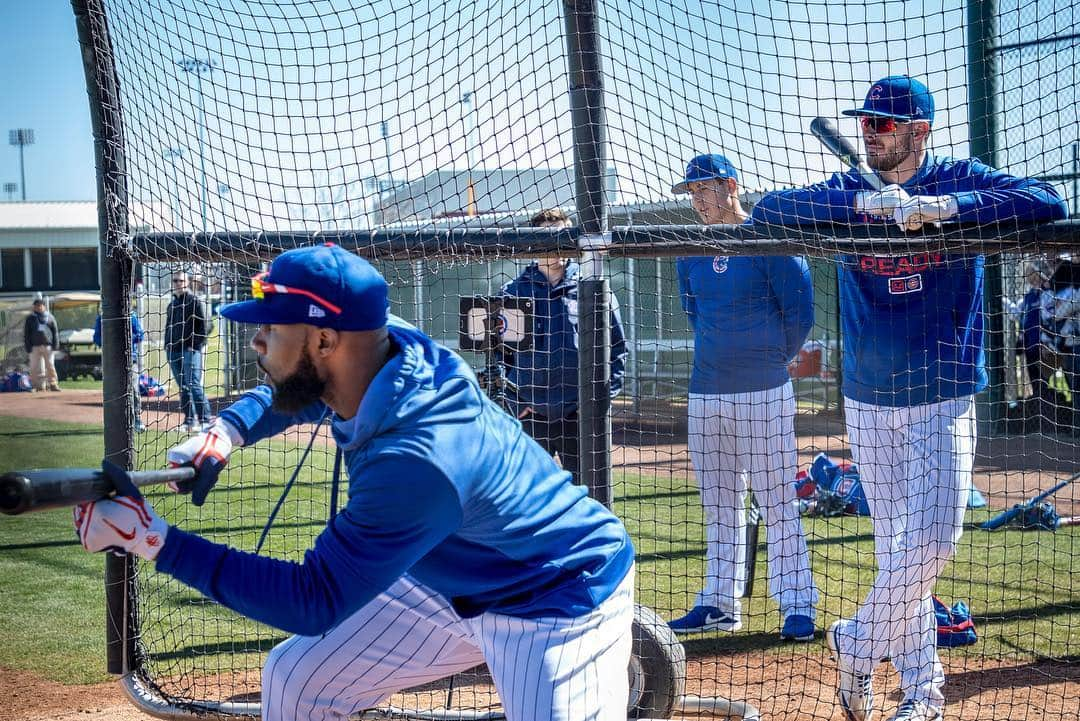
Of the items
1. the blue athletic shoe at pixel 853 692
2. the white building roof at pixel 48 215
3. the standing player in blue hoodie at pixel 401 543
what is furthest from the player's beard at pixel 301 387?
the white building roof at pixel 48 215

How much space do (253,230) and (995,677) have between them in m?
3.47

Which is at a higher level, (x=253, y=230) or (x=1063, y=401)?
(x=253, y=230)

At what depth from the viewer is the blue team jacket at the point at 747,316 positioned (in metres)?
4.88

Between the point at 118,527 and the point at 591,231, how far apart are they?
1845mm

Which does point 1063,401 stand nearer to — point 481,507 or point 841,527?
point 841,527

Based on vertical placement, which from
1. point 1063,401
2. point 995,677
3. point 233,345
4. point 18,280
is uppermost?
point 18,280

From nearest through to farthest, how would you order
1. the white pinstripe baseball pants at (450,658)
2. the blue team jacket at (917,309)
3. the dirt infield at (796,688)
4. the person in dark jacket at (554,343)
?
the white pinstripe baseball pants at (450,658) < the blue team jacket at (917,309) < the dirt infield at (796,688) < the person in dark jacket at (554,343)

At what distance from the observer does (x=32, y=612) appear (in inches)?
229

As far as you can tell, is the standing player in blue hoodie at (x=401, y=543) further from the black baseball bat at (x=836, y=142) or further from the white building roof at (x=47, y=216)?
the white building roof at (x=47, y=216)

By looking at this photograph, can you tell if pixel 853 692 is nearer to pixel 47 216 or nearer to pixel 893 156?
pixel 893 156

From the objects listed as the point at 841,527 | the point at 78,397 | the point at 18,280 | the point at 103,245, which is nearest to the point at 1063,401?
the point at 841,527

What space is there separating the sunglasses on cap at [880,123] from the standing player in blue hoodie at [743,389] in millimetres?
1112

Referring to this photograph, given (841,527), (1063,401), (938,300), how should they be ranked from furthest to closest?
(1063,401), (841,527), (938,300)

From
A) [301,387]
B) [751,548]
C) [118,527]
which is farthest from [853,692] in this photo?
[118,527]
